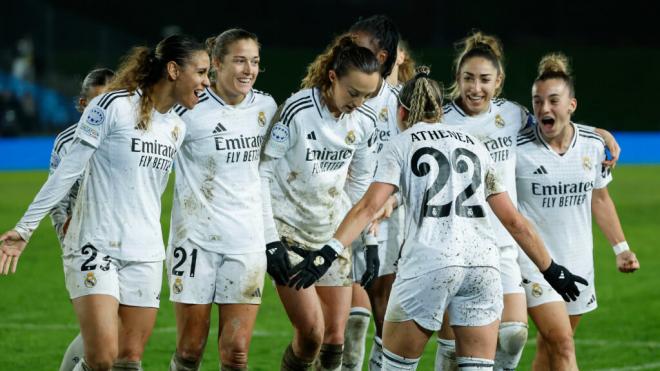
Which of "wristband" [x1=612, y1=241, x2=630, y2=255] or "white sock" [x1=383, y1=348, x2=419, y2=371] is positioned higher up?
"wristband" [x1=612, y1=241, x2=630, y2=255]

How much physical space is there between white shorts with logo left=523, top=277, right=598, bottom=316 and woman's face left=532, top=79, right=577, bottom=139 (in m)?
Result: 0.92

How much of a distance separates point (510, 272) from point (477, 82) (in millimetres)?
1172

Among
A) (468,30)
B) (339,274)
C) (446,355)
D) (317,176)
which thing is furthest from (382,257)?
(468,30)

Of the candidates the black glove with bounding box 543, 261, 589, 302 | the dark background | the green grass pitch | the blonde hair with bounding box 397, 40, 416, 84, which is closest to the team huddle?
the black glove with bounding box 543, 261, 589, 302

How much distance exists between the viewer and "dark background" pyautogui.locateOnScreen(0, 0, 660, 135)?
35.5 metres

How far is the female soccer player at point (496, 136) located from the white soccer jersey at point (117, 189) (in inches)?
79.1

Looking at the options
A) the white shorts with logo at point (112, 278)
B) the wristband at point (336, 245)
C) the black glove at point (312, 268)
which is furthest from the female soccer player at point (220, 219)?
the wristband at point (336, 245)

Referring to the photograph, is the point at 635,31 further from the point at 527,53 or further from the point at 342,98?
the point at 342,98

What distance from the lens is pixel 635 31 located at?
39.5 m

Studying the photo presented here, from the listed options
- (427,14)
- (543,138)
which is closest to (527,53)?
(427,14)

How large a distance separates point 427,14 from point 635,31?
22.5ft

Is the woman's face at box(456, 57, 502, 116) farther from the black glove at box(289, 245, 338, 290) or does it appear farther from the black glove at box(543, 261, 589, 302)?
the black glove at box(289, 245, 338, 290)

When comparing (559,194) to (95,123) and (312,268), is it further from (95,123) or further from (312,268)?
(95,123)

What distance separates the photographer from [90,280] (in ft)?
20.6
